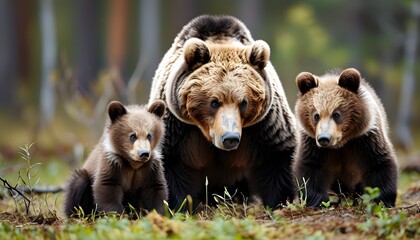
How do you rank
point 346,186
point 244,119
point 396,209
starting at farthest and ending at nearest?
point 346,186 → point 244,119 → point 396,209

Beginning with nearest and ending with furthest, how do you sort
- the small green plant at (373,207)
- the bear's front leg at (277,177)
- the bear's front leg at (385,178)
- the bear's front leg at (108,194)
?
the small green plant at (373,207) → the bear's front leg at (108,194) → the bear's front leg at (385,178) → the bear's front leg at (277,177)

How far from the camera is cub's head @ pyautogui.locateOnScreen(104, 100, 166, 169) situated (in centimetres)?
600

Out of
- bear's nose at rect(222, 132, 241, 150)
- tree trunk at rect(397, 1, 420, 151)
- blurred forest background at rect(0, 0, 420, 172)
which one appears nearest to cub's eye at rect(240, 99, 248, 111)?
bear's nose at rect(222, 132, 241, 150)

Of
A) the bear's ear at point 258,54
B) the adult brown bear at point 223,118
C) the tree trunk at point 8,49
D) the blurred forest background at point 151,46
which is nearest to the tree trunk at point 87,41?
the blurred forest background at point 151,46

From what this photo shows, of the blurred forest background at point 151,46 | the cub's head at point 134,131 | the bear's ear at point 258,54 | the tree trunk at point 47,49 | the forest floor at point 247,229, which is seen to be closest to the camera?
the forest floor at point 247,229

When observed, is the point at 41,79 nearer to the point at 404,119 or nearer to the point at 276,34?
the point at 276,34

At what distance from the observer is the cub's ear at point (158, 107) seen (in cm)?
634

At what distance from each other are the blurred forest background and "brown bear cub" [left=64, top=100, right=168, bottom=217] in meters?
11.4

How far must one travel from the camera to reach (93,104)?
693 inches

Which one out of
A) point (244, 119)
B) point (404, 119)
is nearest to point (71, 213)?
point (244, 119)

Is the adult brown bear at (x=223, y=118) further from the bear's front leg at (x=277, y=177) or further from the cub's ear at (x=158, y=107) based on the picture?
the cub's ear at (x=158, y=107)

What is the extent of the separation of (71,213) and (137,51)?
1605cm

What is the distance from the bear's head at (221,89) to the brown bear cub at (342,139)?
1.31 ft

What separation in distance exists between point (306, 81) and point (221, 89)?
0.81m
